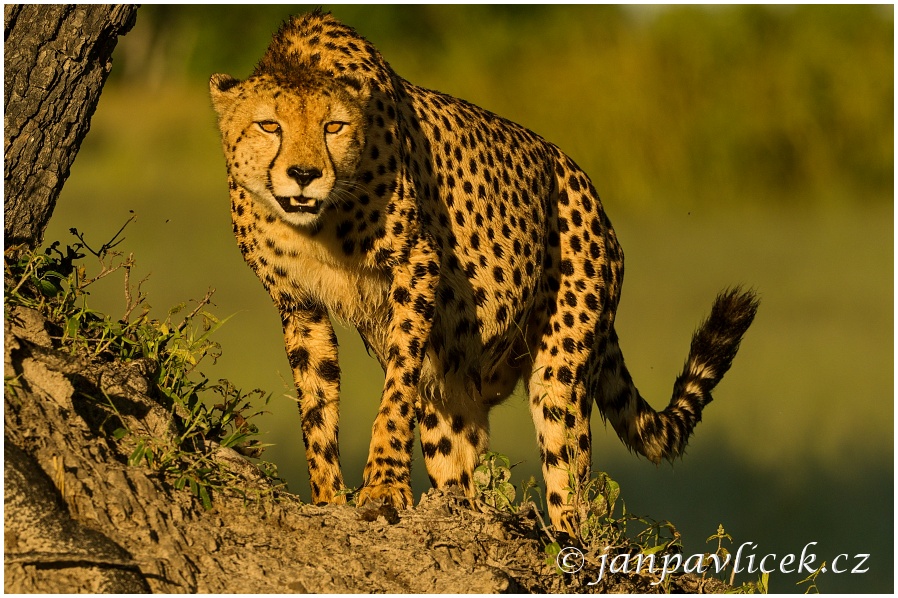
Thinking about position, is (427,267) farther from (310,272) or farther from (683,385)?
(683,385)

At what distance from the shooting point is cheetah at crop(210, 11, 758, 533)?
3.48m

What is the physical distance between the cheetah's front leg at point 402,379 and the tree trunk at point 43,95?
89 centimetres

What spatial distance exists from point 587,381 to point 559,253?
40cm

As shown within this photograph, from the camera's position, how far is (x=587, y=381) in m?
4.23

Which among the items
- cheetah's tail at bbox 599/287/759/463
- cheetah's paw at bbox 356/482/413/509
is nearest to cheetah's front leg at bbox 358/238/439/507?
cheetah's paw at bbox 356/482/413/509

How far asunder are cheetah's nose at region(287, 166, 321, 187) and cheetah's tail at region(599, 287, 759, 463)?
147 cm

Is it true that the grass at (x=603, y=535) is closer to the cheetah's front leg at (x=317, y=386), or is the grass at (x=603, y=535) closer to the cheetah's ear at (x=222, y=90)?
the cheetah's front leg at (x=317, y=386)

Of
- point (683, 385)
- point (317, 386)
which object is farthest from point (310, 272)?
point (683, 385)

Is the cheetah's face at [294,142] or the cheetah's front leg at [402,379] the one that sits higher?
the cheetah's face at [294,142]

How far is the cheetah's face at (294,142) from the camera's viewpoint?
3.35 meters

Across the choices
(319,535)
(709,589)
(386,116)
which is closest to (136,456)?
(319,535)

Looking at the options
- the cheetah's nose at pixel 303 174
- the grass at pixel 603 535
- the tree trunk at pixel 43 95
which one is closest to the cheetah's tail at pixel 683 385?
the grass at pixel 603 535

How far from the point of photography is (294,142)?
337 cm

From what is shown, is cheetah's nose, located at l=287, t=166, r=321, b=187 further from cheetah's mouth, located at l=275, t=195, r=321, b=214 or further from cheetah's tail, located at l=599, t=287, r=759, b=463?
cheetah's tail, located at l=599, t=287, r=759, b=463
